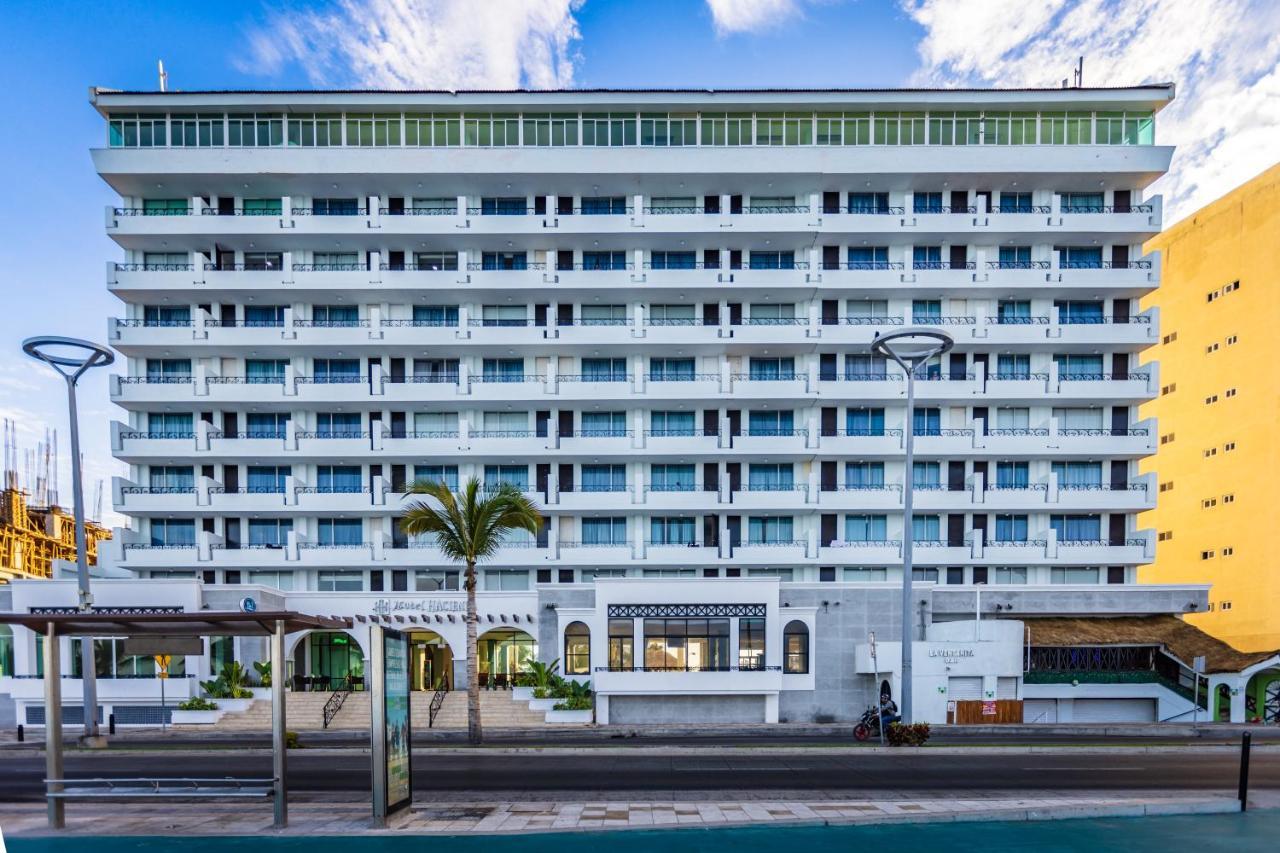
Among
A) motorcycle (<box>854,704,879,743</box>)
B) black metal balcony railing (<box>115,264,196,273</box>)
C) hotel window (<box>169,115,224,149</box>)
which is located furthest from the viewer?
hotel window (<box>169,115,224,149</box>)

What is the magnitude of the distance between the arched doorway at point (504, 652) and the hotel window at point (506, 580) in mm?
2741

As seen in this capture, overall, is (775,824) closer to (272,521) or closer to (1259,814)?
(1259,814)

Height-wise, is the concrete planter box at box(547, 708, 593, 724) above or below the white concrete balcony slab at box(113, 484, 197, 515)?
below

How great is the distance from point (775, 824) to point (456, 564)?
30.9 metres

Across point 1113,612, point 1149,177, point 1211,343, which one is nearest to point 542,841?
point 1113,612

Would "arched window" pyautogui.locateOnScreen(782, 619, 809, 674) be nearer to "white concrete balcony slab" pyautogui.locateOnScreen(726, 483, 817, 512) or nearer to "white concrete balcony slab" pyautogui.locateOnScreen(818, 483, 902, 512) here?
"white concrete balcony slab" pyautogui.locateOnScreen(726, 483, 817, 512)

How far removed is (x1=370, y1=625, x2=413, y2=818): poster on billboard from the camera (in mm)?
12977

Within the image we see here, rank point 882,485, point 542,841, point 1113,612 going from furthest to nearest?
point 882,485
point 1113,612
point 542,841

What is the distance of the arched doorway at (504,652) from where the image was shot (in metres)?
43.2

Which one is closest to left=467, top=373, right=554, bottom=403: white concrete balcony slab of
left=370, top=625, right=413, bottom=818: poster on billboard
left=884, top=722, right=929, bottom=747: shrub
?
left=884, top=722, right=929, bottom=747: shrub

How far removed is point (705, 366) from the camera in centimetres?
4384

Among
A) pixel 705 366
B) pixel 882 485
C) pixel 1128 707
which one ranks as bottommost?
pixel 1128 707

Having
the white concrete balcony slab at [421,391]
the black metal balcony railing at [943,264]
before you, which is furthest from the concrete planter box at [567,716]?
the black metal balcony railing at [943,264]

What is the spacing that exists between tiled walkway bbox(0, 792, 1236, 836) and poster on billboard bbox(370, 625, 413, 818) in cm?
47
